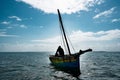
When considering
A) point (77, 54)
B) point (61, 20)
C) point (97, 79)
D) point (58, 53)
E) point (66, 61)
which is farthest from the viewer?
point (58, 53)

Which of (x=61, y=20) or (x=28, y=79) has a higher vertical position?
(x=61, y=20)

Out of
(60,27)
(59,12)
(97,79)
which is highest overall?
(59,12)

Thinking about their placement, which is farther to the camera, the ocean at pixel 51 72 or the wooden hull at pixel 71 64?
the wooden hull at pixel 71 64

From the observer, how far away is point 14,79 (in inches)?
855

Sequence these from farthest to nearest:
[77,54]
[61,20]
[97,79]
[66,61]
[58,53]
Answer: [58,53]
[61,20]
[66,61]
[77,54]
[97,79]

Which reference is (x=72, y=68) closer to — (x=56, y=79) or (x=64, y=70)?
(x=64, y=70)

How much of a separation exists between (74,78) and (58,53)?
11.5 m

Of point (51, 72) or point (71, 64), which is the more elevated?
point (71, 64)

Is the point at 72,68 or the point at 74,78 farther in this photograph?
the point at 72,68

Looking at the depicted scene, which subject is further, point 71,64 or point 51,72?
point 51,72

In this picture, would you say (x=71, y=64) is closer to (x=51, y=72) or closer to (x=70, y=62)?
(x=70, y=62)

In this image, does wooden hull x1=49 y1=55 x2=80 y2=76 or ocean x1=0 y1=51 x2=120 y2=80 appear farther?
wooden hull x1=49 y1=55 x2=80 y2=76

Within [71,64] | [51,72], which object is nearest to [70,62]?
[71,64]

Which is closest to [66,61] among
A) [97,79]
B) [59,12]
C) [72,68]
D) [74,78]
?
[72,68]
